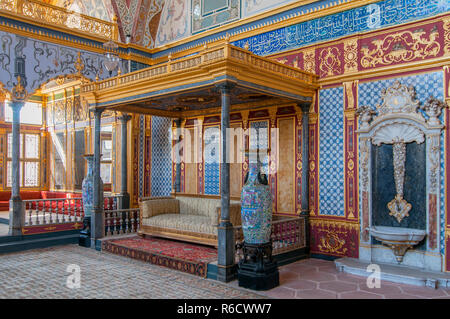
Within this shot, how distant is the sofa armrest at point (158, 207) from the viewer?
8211 mm

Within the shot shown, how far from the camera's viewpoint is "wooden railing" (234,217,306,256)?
Answer: 6.50 m

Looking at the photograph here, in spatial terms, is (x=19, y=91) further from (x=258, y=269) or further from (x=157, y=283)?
(x=258, y=269)

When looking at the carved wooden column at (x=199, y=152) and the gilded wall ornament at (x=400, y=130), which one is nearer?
the gilded wall ornament at (x=400, y=130)

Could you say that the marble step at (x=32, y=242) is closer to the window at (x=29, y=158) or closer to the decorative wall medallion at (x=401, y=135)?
the window at (x=29, y=158)

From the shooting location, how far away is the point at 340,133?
687 cm

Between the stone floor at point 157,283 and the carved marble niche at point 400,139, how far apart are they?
41.1 inches

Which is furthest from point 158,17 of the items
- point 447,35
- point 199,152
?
point 447,35

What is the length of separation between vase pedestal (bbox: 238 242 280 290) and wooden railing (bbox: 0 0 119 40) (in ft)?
21.0

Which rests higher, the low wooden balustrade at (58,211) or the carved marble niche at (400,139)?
the carved marble niche at (400,139)

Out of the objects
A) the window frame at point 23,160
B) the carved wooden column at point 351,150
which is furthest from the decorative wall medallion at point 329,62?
the window frame at point 23,160

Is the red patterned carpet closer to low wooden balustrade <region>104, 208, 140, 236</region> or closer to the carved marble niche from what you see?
low wooden balustrade <region>104, 208, 140, 236</region>

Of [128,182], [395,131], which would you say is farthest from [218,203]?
[395,131]

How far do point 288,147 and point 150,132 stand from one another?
13.3 ft

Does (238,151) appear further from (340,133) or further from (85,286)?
(85,286)
